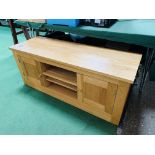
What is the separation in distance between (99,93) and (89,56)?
0.34 m

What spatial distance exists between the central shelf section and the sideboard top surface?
0.22 metres

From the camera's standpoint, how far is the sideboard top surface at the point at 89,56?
104cm

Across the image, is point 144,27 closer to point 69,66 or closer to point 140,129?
point 69,66

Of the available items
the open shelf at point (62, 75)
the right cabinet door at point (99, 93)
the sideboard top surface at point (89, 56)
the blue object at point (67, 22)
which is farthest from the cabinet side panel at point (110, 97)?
the blue object at point (67, 22)

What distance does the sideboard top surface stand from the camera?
104 centimetres

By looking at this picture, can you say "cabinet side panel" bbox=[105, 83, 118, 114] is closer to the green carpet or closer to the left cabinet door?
the green carpet

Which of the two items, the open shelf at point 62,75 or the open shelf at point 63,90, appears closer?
the open shelf at point 62,75

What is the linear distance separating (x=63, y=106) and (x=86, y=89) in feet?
1.37

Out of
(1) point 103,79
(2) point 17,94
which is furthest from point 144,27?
(2) point 17,94

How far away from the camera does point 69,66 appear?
1188 mm

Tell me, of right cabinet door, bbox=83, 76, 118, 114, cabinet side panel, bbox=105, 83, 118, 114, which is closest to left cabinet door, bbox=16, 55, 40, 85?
right cabinet door, bbox=83, 76, 118, 114

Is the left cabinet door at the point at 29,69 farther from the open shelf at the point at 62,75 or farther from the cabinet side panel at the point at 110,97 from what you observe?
the cabinet side panel at the point at 110,97
